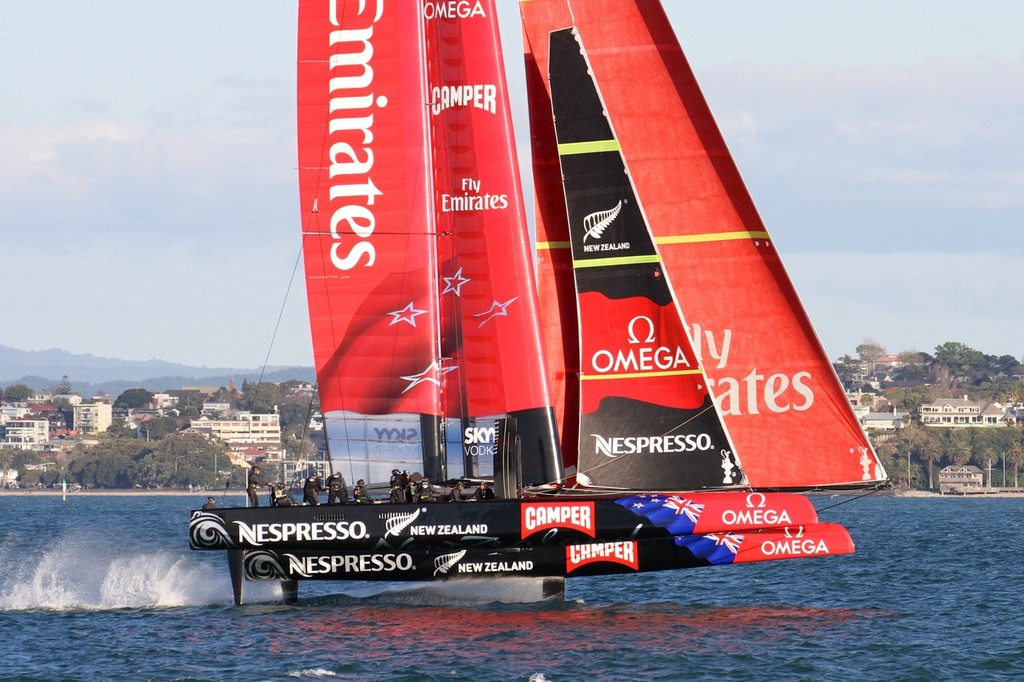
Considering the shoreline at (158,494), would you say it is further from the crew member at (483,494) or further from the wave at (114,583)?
the crew member at (483,494)

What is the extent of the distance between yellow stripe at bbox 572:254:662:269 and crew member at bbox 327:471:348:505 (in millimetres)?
4851

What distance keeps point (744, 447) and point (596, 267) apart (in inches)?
141

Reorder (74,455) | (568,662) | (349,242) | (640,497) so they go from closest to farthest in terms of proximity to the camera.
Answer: (568,662) → (640,497) → (349,242) → (74,455)

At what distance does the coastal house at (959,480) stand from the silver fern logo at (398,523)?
129 m

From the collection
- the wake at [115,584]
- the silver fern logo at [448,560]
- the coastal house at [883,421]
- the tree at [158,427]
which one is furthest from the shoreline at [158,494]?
the silver fern logo at [448,560]

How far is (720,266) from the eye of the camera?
26953 mm

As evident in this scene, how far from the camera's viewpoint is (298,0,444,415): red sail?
26.8 metres

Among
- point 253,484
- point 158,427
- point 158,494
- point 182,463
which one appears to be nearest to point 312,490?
point 253,484

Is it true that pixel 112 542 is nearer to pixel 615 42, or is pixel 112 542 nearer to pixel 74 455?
pixel 615 42

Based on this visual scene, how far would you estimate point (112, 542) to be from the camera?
5097cm

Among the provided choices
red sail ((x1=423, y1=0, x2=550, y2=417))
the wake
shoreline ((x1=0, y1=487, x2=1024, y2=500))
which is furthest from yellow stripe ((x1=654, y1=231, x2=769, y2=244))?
shoreline ((x1=0, y1=487, x2=1024, y2=500))

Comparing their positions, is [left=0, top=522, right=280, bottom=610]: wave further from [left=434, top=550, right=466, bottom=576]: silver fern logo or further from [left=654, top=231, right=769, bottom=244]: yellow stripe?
[left=654, top=231, right=769, bottom=244]: yellow stripe

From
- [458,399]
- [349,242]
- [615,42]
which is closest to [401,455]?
[458,399]

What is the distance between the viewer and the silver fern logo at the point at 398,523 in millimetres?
24969
